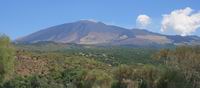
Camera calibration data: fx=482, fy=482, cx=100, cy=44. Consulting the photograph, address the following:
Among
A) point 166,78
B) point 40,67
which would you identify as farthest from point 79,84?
point 40,67

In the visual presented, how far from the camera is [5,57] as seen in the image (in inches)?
2808

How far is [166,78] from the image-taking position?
72375 millimetres

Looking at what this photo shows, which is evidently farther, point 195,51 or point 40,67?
point 40,67

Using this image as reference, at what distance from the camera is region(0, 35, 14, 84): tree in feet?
231

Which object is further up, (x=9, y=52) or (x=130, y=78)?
(x=9, y=52)

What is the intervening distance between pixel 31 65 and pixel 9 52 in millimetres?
52524

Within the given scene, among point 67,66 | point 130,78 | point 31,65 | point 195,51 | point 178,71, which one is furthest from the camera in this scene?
point 67,66

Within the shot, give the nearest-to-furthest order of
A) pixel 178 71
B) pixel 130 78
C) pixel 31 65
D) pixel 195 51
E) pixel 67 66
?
1. pixel 178 71
2. pixel 195 51
3. pixel 130 78
4. pixel 31 65
5. pixel 67 66

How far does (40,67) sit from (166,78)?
5875 centimetres

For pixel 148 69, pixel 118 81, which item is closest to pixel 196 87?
pixel 148 69

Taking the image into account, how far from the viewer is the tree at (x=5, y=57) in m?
70.3

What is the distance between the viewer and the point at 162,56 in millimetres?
88000

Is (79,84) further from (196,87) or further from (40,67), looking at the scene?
(40,67)

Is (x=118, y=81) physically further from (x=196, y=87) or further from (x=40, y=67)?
(x=40, y=67)
